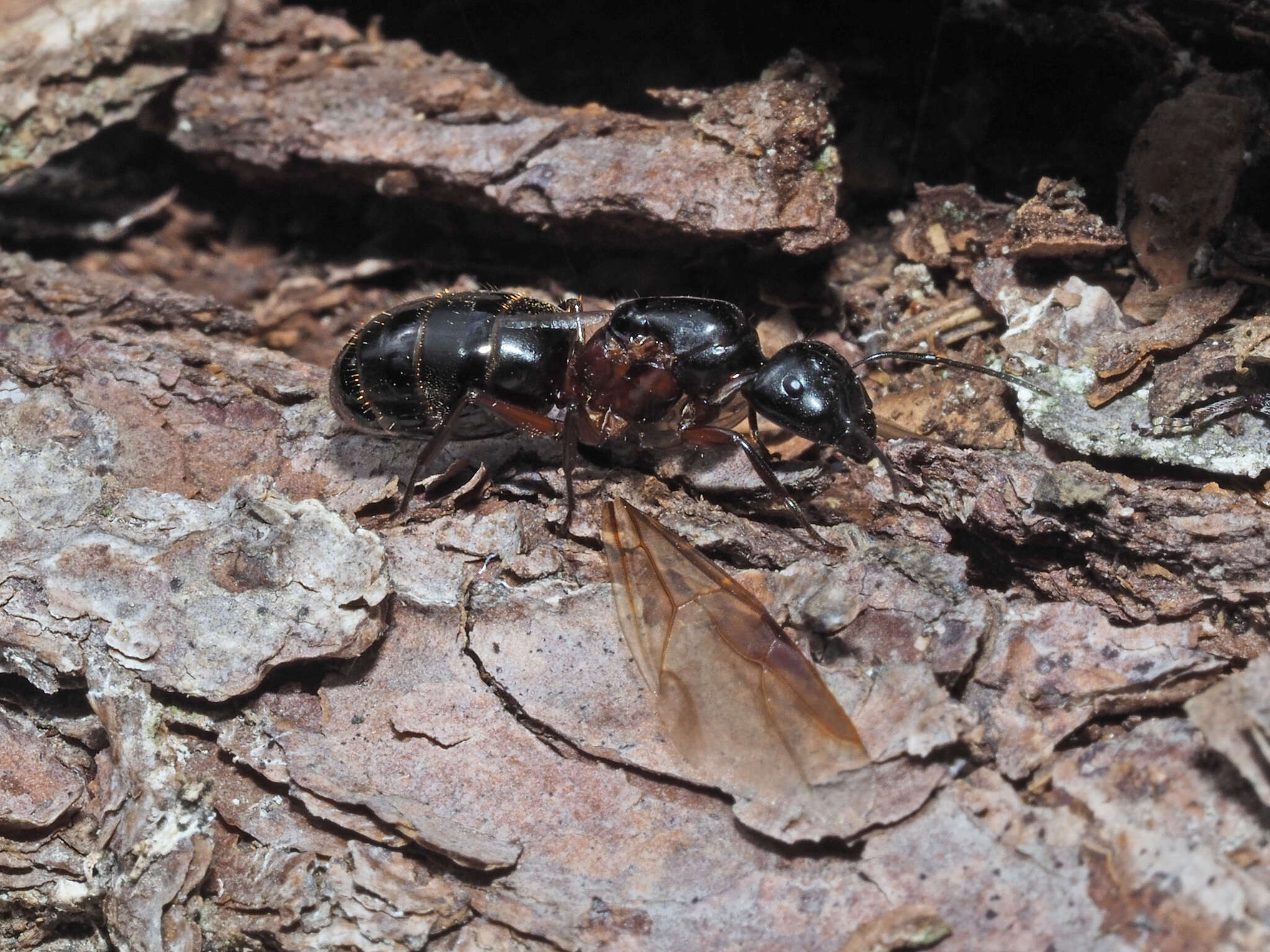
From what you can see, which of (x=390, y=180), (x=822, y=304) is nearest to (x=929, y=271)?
(x=822, y=304)

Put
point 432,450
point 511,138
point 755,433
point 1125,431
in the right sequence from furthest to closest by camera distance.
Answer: point 511,138
point 755,433
point 432,450
point 1125,431

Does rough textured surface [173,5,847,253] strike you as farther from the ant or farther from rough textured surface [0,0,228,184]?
the ant

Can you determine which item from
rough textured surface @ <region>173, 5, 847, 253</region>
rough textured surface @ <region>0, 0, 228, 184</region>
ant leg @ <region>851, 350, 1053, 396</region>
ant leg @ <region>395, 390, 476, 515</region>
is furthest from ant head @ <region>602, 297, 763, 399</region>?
rough textured surface @ <region>0, 0, 228, 184</region>

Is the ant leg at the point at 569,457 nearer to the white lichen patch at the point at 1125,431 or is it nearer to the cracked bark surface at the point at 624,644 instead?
the cracked bark surface at the point at 624,644

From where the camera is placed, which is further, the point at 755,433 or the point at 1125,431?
the point at 755,433

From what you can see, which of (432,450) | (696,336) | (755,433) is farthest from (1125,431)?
(432,450)

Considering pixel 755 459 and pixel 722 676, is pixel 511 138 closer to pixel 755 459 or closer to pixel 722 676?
pixel 755 459
